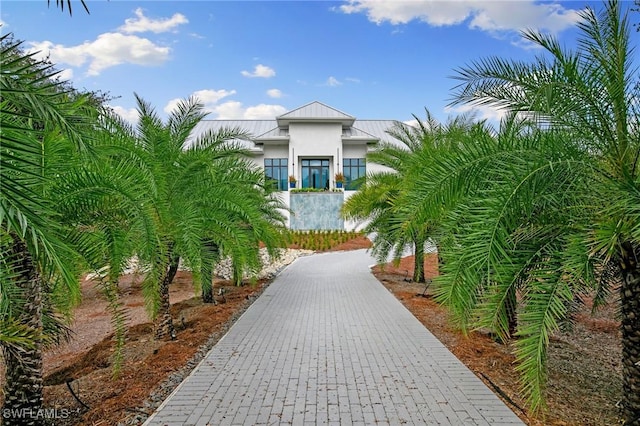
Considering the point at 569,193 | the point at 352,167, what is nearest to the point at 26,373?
the point at 569,193

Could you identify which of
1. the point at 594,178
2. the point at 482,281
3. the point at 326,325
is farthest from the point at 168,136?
the point at 594,178

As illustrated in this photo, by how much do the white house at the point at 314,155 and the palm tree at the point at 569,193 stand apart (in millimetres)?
27662

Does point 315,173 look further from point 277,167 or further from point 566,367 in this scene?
point 566,367

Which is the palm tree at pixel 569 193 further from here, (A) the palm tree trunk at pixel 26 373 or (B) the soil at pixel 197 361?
(A) the palm tree trunk at pixel 26 373

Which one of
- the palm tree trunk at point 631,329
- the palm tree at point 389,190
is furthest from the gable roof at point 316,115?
the palm tree trunk at point 631,329

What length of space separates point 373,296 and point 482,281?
7.31 m

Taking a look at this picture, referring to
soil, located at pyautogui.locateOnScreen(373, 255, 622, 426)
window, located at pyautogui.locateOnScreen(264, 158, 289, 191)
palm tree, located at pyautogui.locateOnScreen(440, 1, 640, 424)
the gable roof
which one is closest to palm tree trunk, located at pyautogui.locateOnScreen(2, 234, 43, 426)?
palm tree, located at pyautogui.locateOnScreen(440, 1, 640, 424)

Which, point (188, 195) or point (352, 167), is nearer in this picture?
point (188, 195)

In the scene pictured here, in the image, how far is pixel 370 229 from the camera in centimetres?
1344

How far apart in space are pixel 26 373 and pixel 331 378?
3243 mm

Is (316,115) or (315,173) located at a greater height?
(316,115)

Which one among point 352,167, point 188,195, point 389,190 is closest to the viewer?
point 188,195

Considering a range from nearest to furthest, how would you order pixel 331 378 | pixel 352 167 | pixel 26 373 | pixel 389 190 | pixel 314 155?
pixel 26 373 < pixel 331 378 < pixel 389 190 < pixel 314 155 < pixel 352 167

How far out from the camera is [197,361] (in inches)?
250
